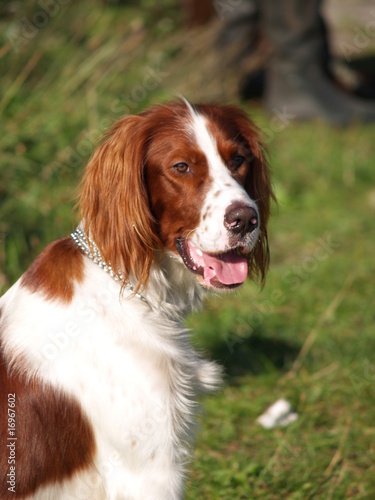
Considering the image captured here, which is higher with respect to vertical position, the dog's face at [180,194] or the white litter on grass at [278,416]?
the dog's face at [180,194]

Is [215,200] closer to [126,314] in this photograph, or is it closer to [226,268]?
[226,268]

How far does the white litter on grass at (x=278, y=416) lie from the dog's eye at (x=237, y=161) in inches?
61.6

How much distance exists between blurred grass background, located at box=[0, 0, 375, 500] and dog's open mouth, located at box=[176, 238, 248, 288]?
1.75 ft

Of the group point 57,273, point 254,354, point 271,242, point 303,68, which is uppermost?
point 57,273

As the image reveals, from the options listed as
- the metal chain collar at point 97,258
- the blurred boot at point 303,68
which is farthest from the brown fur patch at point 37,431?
the blurred boot at point 303,68

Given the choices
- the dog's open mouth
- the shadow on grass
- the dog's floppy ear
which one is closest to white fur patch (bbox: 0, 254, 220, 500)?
the dog's floppy ear

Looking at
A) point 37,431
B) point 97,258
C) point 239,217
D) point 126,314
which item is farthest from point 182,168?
point 37,431

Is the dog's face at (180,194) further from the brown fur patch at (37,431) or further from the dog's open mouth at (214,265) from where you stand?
the brown fur patch at (37,431)

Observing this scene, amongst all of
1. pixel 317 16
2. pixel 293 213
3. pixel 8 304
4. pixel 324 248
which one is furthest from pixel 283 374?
pixel 317 16

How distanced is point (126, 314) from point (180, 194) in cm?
50

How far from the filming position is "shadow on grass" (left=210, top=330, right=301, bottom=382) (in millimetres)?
4223

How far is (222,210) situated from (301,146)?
17.2 ft

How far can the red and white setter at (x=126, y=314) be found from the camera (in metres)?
2.29

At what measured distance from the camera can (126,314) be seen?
2.42 meters
